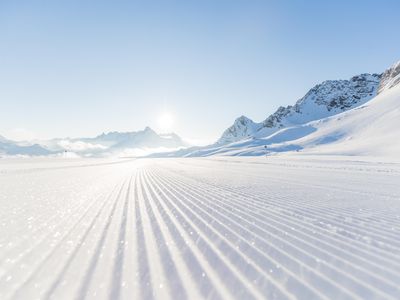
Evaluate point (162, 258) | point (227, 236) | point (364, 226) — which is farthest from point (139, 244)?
point (364, 226)

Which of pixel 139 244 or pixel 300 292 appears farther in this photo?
pixel 139 244

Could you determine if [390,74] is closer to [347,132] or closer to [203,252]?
[347,132]

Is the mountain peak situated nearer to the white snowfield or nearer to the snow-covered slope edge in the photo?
the snow-covered slope edge

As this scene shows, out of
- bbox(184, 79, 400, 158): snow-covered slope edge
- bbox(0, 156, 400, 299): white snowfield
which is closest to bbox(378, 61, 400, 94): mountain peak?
bbox(184, 79, 400, 158): snow-covered slope edge

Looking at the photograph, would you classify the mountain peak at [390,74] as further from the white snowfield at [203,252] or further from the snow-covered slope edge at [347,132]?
the white snowfield at [203,252]

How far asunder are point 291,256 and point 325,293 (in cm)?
113

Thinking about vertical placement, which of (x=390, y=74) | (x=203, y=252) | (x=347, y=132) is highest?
(x=390, y=74)

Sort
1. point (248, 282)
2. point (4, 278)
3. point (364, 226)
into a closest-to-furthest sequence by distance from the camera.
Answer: point (248, 282) < point (4, 278) < point (364, 226)

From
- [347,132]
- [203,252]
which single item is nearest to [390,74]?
[347,132]

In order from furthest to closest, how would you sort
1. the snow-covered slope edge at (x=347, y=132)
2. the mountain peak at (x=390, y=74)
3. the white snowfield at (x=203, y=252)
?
the mountain peak at (x=390, y=74), the snow-covered slope edge at (x=347, y=132), the white snowfield at (x=203, y=252)

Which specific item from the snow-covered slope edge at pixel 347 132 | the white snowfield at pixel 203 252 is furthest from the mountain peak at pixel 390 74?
the white snowfield at pixel 203 252

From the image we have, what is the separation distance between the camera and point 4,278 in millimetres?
3887

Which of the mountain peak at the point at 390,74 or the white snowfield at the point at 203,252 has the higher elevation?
the mountain peak at the point at 390,74

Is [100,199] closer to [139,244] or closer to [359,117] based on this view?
[139,244]
